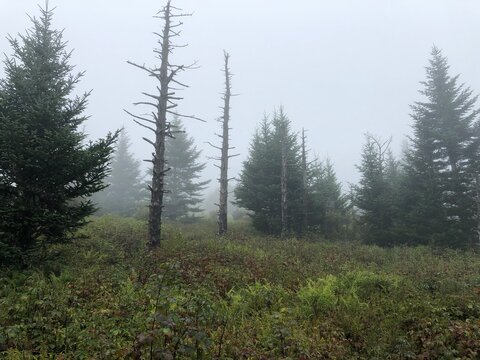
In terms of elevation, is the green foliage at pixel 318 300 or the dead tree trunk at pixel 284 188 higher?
the dead tree trunk at pixel 284 188

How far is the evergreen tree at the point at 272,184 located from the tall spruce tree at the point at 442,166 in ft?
25.0

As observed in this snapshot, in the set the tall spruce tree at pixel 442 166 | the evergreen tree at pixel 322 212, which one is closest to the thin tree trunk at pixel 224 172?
the evergreen tree at pixel 322 212

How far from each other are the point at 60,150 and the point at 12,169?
133 cm

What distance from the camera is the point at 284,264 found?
465 inches

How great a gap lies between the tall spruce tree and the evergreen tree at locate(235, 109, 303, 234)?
7.63 metres

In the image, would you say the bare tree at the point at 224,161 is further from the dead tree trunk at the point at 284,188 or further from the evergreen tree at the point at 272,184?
the dead tree trunk at the point at 284,188

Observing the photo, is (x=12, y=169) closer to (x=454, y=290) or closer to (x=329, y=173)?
(x=454, y=290)

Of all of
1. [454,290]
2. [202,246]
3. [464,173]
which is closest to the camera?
[454,290]

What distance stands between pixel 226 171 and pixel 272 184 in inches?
164

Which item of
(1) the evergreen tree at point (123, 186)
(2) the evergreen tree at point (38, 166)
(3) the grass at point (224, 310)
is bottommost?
(3) the grass at point (224, 310)

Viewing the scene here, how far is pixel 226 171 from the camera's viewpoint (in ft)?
76.8

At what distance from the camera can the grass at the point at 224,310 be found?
5.64 meters

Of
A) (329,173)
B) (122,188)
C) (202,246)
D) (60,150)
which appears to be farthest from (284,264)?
(122,188)

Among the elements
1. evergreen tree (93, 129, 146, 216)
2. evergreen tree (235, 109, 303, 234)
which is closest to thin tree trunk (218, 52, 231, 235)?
evergreen tree (235, 109, 303, 234)
